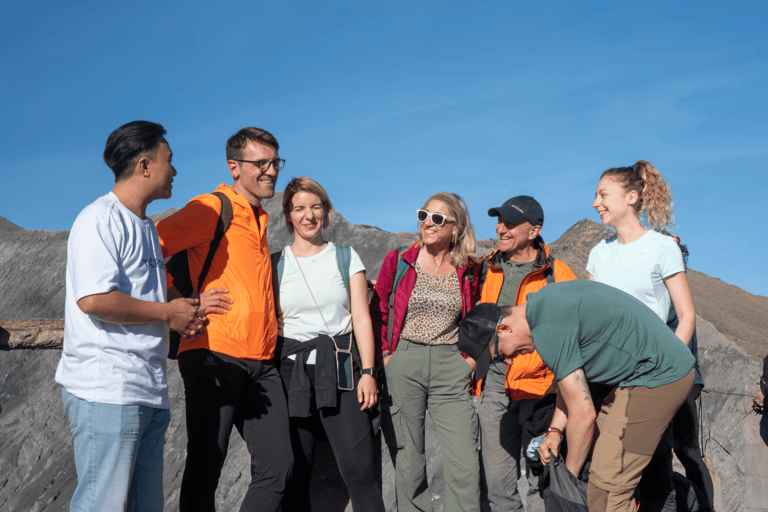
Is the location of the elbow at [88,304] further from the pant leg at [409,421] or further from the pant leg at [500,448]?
the pant leg at [500,448]

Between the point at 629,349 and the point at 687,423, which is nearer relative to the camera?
the point at 629,349

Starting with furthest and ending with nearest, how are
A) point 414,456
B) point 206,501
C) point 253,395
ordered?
point 414,456
point 253,395
point 206,501

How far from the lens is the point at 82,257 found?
2.21 meters

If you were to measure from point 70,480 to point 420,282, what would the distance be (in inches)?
231

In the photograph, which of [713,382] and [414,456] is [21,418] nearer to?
[414,456]

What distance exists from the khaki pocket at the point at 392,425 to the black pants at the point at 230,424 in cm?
75

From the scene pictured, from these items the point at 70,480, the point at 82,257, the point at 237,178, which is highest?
the point at 237,178

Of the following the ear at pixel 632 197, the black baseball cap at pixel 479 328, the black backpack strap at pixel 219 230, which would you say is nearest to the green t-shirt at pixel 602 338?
the black baseball cap at pixel 479 328

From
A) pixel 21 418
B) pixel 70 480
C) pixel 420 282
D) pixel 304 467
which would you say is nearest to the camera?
pixel 304 467

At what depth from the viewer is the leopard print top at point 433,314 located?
11.6ft

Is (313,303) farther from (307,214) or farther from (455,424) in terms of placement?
(455,424)

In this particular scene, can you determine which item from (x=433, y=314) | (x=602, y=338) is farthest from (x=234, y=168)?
(x=602, y=338)

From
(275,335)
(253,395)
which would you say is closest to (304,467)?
(253,395)

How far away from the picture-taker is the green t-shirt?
9.14ft
